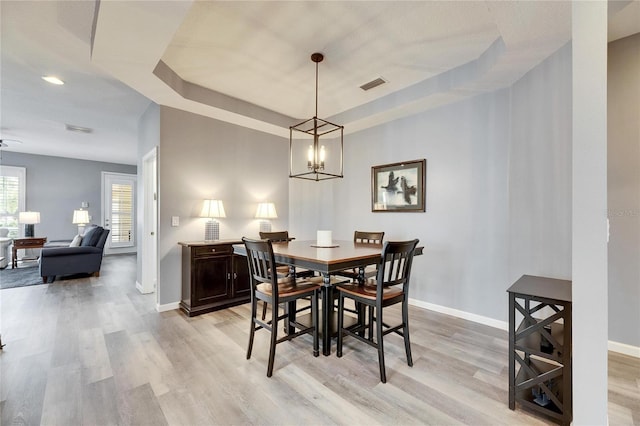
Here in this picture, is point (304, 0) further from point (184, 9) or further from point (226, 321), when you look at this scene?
point (226, 321)

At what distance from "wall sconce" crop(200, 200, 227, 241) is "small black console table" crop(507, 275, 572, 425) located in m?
3.16

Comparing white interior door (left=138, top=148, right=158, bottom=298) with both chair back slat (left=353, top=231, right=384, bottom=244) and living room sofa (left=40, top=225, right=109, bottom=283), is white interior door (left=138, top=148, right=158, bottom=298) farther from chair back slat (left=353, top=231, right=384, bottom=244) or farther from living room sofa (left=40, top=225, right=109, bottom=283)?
chair back slat (left=353, top=231, right=384, bottom=244)

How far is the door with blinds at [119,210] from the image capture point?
7.84m

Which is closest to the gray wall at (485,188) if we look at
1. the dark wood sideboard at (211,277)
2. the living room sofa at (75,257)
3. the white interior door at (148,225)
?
the dark wood sideboard at (211,277)

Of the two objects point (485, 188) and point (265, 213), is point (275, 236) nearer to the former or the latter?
point (265, 213)

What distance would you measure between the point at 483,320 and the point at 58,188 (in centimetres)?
948

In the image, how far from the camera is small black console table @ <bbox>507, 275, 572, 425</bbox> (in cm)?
150

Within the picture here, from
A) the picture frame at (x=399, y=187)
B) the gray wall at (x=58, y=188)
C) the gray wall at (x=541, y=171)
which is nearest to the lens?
the gray wall at (x=541, y=171)

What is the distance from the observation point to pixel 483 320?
2969mm

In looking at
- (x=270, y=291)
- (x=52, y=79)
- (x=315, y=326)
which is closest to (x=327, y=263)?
(x=270, y=291)

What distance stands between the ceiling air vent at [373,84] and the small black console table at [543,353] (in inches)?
97.5

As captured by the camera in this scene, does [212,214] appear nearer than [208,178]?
Yes

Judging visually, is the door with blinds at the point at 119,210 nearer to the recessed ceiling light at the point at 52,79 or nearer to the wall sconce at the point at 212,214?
the recessed ceiling light at the point at 52,79

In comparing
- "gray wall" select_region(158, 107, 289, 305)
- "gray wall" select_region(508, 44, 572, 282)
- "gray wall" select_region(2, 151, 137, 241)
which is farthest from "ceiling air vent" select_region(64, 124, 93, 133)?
"gray wall" select_region(508, 44, 572, 282)
